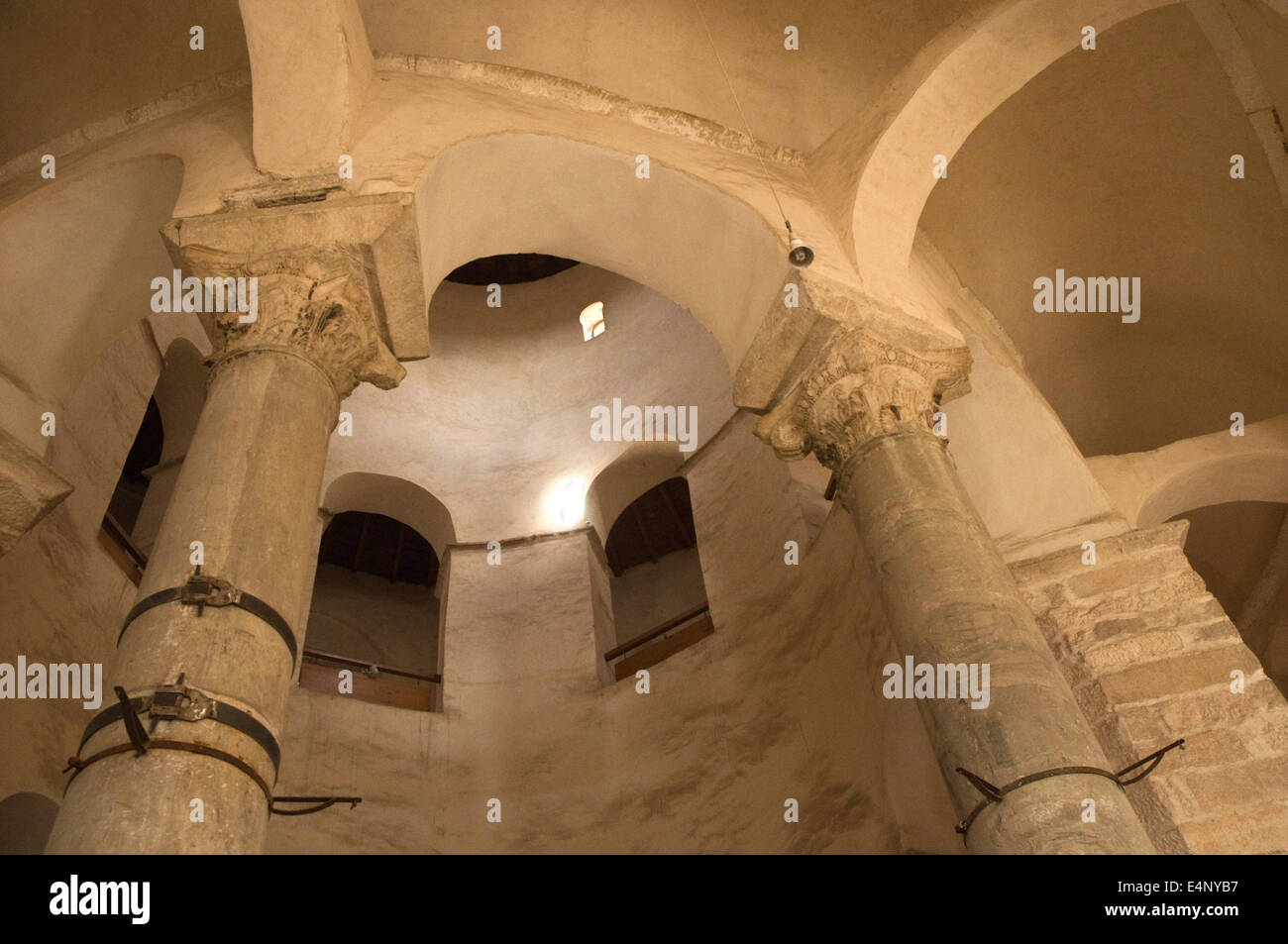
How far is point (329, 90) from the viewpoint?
553cm

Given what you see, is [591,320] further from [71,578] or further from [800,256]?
[800,256]

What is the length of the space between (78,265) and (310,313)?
2.19 m

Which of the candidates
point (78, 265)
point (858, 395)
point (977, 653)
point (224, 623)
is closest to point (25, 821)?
point (78, 265)

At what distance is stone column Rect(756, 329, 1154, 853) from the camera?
3.46 meters

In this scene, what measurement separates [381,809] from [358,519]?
760 centimetres

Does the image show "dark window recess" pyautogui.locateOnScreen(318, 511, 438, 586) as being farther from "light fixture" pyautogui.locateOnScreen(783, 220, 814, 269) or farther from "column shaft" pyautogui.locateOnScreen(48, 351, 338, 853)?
"column shaft" pyautogui.locateOnScreen(48, 351, 338, 853)

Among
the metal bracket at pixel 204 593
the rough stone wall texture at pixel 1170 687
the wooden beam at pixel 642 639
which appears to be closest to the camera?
the metal bracket at pixel 204 593

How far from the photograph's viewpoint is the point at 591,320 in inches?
506

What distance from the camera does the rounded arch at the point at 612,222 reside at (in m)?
5.89

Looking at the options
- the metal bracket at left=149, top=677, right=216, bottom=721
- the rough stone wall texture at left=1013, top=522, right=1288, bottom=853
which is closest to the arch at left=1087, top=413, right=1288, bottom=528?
the rough stone wall texture at left=1013, top=522, right=1288, bottom=853

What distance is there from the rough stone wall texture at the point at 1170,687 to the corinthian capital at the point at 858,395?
1.20m

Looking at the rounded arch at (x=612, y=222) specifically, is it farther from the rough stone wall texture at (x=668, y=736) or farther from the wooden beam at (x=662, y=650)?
the wooden beam at (x=662, y=650)

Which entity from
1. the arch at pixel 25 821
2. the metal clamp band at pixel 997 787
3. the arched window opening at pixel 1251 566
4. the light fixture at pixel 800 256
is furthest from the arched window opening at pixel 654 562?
the metal clamp band at pixel 997 787
